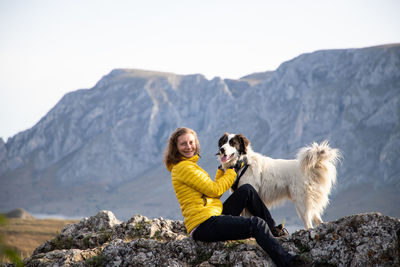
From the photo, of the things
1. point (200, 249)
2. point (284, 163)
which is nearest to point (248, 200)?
point (200, 249)

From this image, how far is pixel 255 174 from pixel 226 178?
259 centimetres

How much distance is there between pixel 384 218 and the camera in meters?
5.96

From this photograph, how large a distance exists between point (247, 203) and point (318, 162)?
3.25m

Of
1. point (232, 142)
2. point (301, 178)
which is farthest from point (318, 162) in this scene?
point (232, 142)

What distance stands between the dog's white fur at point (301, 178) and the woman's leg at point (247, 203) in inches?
78.0

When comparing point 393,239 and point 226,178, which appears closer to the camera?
point 393,239

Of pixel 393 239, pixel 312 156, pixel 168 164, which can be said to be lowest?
pixel 393 239

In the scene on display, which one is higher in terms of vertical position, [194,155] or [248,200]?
[194,155]

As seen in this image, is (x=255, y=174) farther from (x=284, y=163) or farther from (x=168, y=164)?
(x=168, y=164)

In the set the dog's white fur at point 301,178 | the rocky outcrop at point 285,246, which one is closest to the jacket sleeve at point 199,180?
the rocky outcrop at point 285,246

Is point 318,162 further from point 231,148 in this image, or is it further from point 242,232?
point 242,232

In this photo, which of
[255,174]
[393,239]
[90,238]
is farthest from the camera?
[255,174]

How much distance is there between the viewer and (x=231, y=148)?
8.56m

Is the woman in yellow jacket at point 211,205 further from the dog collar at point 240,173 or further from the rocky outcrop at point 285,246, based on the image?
the dog collar at point 240,173
